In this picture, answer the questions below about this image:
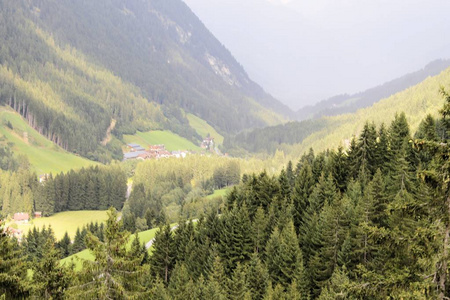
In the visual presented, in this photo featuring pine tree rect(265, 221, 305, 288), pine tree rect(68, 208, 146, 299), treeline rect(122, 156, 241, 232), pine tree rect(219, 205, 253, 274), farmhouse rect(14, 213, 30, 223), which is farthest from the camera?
treeline rect(122, 156, 241, 232)

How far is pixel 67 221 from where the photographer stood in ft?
463

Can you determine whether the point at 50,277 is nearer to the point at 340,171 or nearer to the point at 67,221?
the point at 340,171

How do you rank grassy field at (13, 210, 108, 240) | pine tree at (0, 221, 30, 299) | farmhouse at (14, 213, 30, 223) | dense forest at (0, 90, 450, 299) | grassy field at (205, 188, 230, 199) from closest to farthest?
1. dense forest at (0, 90, 450, 299)
2. pine tree at (0, 221, 30, 299)
3. grassy field at (13, 210, 108, 240)
4. farmhouse at (14, 213, 30, 223)
5. grassy field at (205, 188, 230, 199)

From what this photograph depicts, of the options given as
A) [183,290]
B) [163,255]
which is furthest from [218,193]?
[183,290]

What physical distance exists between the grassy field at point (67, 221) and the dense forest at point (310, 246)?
273ft

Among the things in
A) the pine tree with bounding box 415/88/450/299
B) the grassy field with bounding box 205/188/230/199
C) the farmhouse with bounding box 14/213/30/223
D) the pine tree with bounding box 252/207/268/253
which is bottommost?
the farmhouse with bounding box 14/213/30/223

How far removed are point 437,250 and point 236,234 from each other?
38.8 m

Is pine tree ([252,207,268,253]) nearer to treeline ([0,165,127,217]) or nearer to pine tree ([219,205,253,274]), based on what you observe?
pine tree ([219,205,253,274])

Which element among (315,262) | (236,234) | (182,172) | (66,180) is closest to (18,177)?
(66,180)

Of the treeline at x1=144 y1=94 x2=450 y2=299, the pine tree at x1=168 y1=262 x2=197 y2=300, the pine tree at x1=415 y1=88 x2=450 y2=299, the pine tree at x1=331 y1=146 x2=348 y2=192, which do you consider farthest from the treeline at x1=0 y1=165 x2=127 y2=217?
the pine tree at x1=415 y1=88 x2=450 y2=299

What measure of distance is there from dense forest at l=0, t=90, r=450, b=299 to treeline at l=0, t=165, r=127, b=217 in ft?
334

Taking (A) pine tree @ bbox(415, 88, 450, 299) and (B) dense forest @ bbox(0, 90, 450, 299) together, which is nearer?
(A) pine tree @ bbox(415, 88, 450, 299)

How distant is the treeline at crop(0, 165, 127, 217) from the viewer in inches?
5571

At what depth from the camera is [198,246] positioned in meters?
55.8
